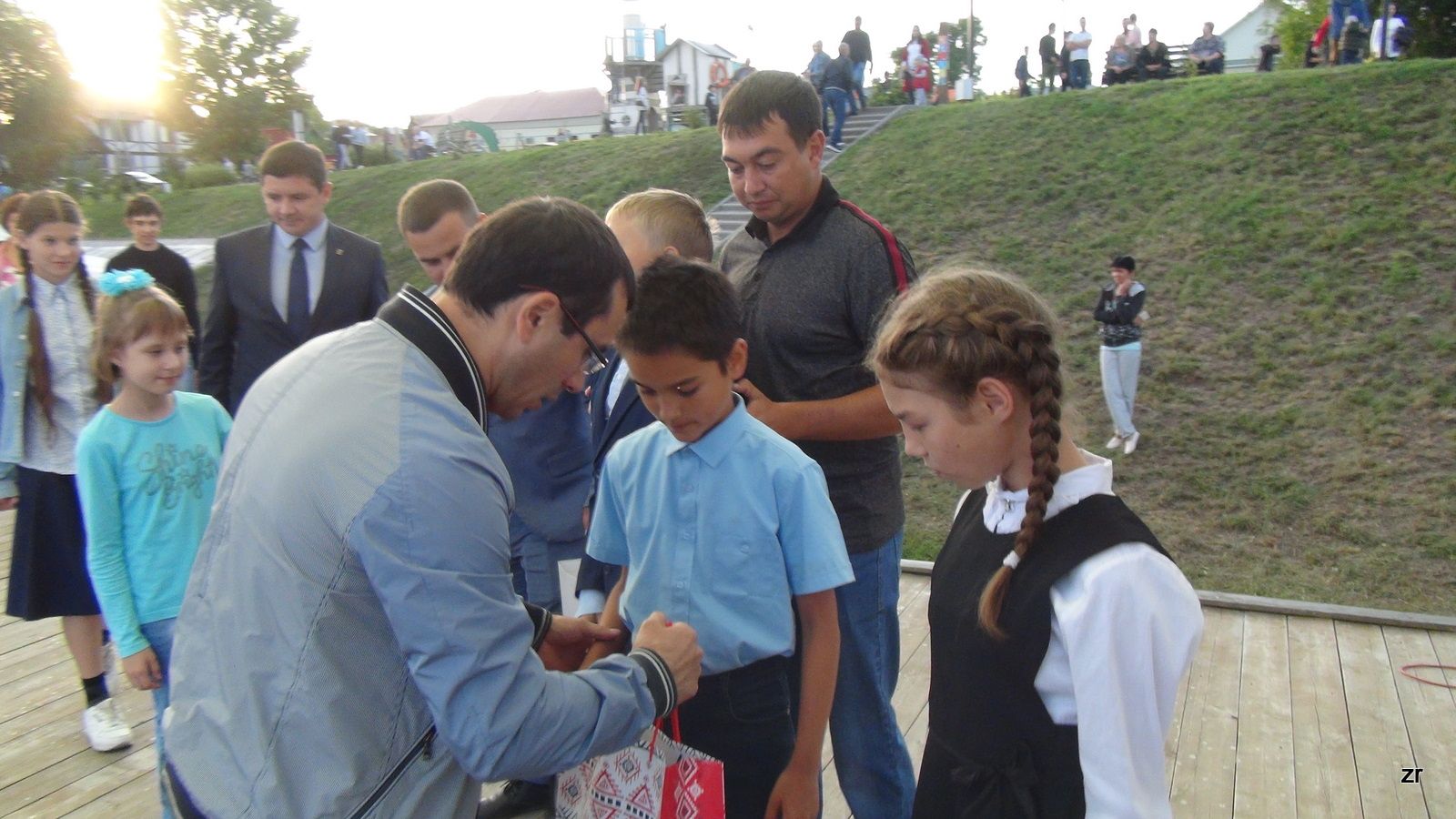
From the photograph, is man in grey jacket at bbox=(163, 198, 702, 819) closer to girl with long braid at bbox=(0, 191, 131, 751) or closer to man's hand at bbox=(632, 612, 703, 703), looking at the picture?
man's hand at bbox=(632, 612, 703, 703)

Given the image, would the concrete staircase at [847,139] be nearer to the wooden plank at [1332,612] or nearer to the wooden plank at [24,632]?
the wooden plank at [1332,612]

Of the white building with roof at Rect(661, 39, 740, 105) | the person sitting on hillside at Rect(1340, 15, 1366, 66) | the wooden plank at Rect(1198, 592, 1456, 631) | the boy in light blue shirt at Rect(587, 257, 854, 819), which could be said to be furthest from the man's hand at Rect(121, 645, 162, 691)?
the white building with roof at Rect(661, 39, 740, 105)

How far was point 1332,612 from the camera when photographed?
4.55 meters

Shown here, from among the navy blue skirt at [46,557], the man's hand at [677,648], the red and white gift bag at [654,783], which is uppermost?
the man's hand at [677,648]

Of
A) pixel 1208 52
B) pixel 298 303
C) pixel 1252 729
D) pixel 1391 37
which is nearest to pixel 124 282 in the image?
pixel 298 303

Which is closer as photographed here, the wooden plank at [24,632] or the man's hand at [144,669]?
the man's hand at [144,669]

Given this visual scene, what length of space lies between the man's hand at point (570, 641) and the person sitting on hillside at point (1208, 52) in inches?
821

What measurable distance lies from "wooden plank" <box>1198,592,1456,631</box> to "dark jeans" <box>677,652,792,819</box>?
3.31 metres

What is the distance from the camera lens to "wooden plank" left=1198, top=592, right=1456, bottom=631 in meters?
4.40

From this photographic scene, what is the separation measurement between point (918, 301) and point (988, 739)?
72cm

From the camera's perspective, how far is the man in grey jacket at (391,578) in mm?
1310

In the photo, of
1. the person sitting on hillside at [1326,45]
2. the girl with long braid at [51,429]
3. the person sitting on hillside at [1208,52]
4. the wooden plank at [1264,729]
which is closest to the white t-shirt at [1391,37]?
the person sitting on hillside at [1326,45]

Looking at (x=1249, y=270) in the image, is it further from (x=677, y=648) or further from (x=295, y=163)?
(x=677, y=648)

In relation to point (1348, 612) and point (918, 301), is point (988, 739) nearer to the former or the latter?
point (918, 301)
